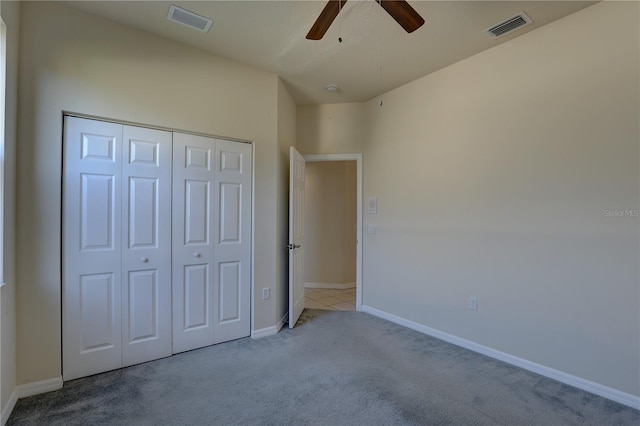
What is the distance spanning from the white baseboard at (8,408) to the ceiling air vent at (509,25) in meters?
4.19

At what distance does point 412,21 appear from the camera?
164cm

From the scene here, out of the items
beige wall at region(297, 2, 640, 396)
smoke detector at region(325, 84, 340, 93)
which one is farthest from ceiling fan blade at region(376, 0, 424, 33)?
smoke detector at region(325, 84, 340, 93)

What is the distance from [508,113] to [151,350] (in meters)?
3.63

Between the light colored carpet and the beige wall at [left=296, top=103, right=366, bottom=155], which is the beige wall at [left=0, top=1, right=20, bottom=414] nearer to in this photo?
the light colored carpet

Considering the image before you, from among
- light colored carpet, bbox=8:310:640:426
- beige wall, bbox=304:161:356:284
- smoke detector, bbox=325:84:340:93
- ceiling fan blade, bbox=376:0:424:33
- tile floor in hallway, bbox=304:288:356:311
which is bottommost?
tile floor in hallway, bbox=304:288:356:311

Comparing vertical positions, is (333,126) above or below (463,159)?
above

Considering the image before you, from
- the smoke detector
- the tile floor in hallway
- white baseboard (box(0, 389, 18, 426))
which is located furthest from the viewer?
the tile floor in hallway

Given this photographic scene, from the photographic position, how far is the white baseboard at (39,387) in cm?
200

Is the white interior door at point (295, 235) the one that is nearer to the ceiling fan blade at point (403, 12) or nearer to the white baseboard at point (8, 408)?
the ceiling fan blade at point (403, 12)

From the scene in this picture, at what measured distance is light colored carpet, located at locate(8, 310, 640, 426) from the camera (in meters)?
1.83

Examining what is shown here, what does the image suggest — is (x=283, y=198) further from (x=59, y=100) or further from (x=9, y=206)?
(x=9, y=206)

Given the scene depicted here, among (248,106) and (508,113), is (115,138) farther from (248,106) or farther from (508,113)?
(508,113)

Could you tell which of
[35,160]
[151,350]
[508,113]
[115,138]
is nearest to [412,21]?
[508,113]

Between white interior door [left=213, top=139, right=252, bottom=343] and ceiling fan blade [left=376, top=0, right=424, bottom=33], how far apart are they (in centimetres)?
184
